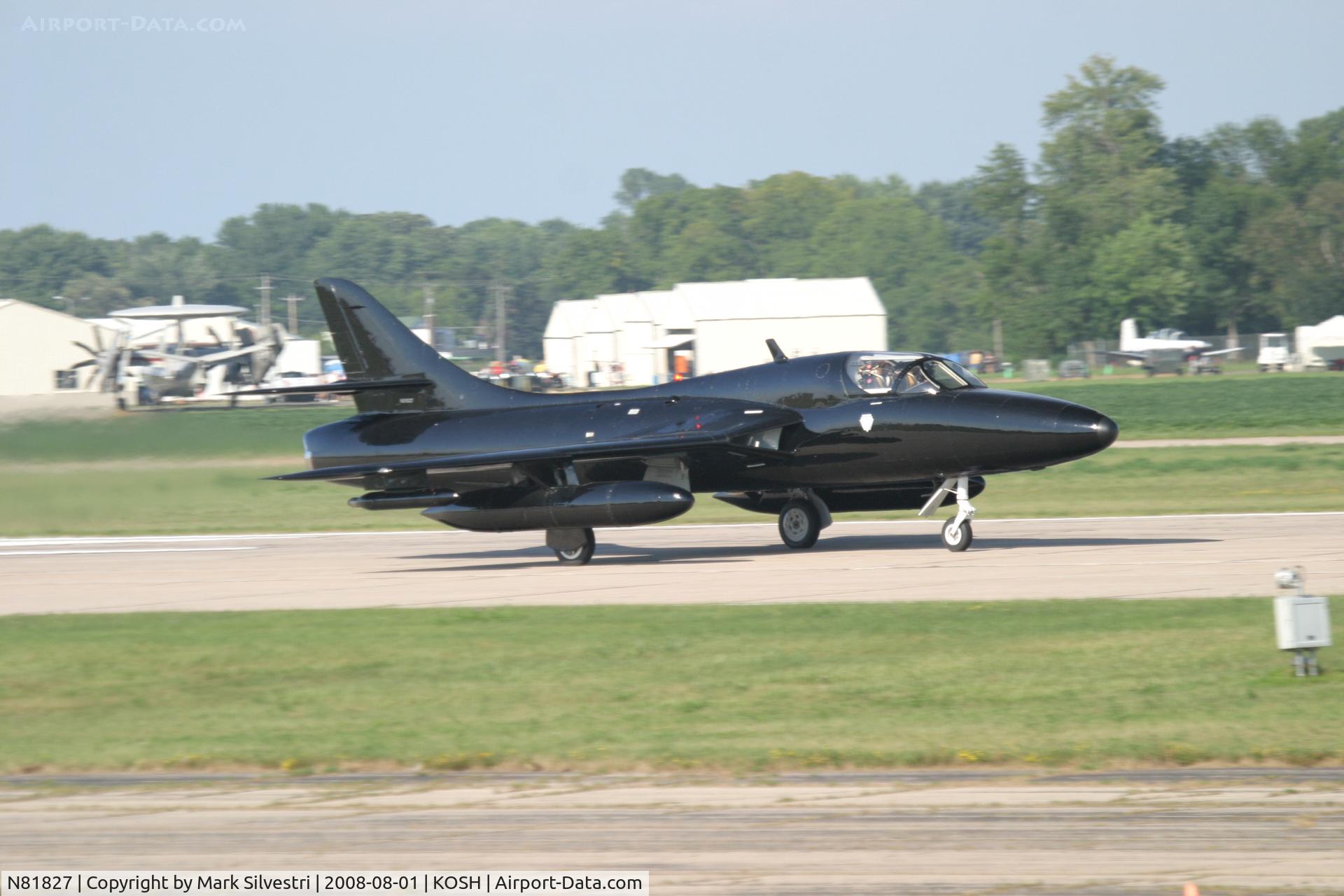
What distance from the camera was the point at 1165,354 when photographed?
3472 inches

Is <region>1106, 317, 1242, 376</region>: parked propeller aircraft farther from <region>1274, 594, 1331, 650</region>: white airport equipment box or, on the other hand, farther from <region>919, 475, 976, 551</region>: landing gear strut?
<region>1274, 594, 1331, 650</region>: white airport equipment box

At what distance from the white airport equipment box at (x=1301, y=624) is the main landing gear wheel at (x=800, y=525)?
10061 millimetres

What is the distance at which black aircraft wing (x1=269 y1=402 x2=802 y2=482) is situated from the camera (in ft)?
62.9

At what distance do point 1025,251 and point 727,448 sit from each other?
10095 centimetres

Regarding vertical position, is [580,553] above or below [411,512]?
below

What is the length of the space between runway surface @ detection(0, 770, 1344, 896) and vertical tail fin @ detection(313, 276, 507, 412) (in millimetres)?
12962

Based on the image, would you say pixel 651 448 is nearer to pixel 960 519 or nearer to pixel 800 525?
pixel 800 525

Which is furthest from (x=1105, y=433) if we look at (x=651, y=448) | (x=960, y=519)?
(x=651, y=448)

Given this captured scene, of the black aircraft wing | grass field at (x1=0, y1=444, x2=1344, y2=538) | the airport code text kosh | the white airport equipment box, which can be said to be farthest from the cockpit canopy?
the airport code text kosh

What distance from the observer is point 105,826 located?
8.02m

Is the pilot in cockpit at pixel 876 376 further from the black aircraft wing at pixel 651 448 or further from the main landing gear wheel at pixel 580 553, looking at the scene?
the main landing gear wheel at pixel 580 553

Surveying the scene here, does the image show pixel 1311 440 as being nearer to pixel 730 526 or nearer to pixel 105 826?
pixel 730 526

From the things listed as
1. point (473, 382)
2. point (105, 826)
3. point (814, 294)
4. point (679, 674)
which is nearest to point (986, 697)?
point (679, 674)

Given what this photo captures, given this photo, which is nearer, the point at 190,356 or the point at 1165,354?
the point at 190,356
